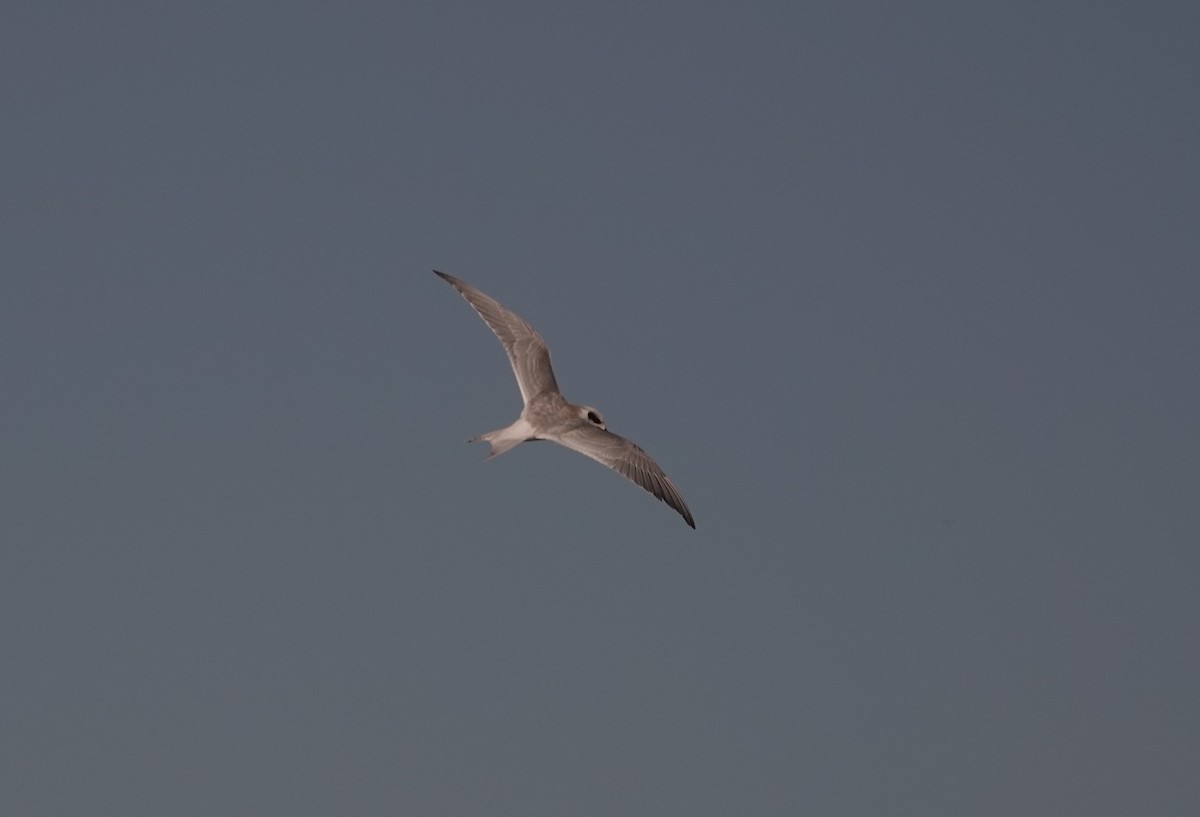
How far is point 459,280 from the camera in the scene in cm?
6438

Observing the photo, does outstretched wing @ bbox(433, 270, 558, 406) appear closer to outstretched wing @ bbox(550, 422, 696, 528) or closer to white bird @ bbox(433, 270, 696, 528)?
white bird @ bbox(433, 270, 696, 528)

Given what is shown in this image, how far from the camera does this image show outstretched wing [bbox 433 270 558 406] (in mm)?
62094

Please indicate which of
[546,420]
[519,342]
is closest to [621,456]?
[546,420]

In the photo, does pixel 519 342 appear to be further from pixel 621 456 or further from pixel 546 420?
pixel 621 456

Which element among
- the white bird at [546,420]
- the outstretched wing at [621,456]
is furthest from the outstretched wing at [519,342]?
the outstretched wing at [621,456]

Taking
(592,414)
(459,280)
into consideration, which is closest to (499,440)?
(592,414)

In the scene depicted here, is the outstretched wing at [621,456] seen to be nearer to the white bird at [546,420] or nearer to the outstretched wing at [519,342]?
the white bird at [546,420]

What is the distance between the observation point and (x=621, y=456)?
5841cm

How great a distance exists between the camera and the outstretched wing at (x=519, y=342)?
62094mm

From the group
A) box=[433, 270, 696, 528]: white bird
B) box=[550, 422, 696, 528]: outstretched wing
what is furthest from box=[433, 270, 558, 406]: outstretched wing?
box=[550, 422, 696, 528]: outstretched wing

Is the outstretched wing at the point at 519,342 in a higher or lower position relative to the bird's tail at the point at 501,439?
higher

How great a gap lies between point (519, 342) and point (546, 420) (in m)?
4.68

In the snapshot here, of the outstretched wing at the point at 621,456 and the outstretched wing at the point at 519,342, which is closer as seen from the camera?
the outstretched wing at the point at 621,456

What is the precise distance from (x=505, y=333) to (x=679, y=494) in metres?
9.75
